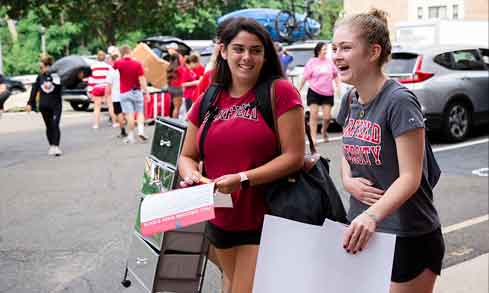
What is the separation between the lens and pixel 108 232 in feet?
22.5

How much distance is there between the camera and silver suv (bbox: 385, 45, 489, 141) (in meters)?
12.2

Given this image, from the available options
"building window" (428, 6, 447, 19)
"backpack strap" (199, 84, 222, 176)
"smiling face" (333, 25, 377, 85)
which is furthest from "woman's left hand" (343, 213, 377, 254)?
"building window" (428, 6, 447, 19)

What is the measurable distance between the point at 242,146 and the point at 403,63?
9.74 m

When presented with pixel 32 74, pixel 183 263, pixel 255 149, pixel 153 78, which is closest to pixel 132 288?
pixel 183 263

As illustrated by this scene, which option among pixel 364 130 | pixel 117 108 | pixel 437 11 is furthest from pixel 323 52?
pixel 364 130

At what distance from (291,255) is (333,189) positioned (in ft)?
2.13

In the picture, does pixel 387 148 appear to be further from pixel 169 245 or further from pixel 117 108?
pixel 117 108

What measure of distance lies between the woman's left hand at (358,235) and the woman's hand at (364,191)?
0.29 meters

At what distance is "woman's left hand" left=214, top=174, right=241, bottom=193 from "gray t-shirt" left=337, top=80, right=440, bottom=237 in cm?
47

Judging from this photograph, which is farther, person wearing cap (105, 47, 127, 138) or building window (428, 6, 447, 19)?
person wearing cap (105, 47, 127, 138)

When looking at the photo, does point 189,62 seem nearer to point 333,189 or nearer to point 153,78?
point 153,78

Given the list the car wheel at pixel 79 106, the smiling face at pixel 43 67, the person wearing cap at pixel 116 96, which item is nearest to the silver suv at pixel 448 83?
the person wearing cap at pixel 116 96

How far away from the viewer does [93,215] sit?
7.60 m

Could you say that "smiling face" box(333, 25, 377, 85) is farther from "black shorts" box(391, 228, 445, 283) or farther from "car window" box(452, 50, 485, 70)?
"car window" box(452, 50, 485, 70)
